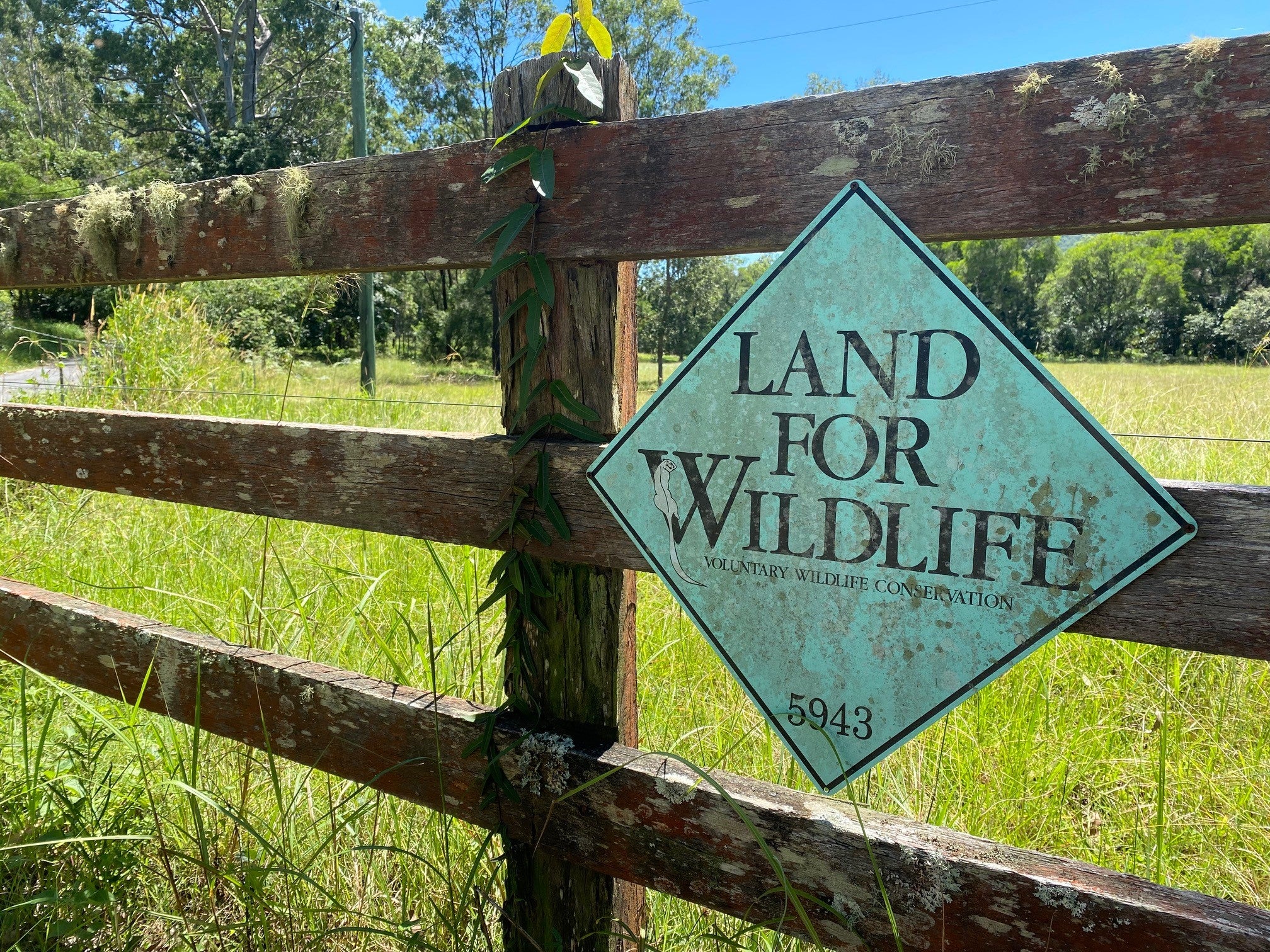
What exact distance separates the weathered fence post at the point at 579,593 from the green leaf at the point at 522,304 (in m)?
0.02

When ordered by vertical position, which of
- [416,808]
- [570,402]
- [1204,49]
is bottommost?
[416,808]

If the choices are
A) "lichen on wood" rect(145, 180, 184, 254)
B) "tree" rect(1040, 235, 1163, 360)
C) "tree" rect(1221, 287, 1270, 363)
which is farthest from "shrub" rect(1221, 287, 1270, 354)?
"lichen on wood" rect(145, 180, 184, 254)

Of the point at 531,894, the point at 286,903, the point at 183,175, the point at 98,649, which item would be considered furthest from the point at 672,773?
the point at 183,175

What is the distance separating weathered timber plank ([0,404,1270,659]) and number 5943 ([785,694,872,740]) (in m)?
0.33

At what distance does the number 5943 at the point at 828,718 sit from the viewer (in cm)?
120

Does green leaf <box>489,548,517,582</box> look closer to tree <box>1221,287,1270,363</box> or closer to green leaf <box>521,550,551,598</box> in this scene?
green leaf <box>521,550,551,598</box>

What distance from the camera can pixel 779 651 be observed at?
124cm

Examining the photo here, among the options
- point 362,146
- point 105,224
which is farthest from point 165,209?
point 362,146

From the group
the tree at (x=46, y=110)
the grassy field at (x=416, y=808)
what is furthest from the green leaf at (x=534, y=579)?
the tree at (x=46, y=110)

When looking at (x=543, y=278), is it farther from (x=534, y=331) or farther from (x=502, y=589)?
(x=502, y=589)

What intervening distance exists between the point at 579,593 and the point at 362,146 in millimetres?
13558

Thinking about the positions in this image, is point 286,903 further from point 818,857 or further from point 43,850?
Answer: point 818,857

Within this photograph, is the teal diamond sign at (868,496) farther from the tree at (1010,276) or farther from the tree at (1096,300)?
the tree at (1010,276)

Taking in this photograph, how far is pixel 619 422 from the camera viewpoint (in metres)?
1.39
